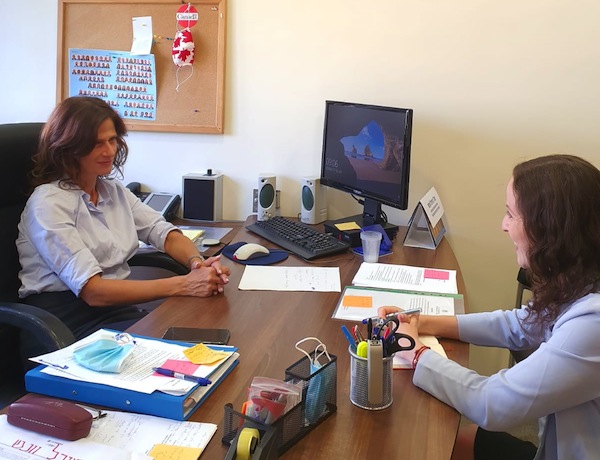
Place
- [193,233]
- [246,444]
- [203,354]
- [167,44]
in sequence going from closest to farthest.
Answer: [246,444]
[203,354]
[193,233]
[167,44]

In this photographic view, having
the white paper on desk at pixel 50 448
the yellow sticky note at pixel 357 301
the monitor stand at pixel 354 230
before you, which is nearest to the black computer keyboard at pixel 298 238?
the monitor stand at pixel 354 230

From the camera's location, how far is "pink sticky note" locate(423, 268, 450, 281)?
1.90 m

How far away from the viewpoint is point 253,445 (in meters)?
0.95

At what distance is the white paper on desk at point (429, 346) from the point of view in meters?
1.34

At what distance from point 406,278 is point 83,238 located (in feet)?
3.34

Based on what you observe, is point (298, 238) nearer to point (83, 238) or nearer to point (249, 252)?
point (249, 252)

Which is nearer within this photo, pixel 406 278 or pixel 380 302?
pixel 380 302

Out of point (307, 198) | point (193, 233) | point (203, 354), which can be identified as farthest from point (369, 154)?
point (203, 354)

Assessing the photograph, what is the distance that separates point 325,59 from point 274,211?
0.67 metres

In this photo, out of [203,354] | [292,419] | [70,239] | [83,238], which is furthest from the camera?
[83,238]

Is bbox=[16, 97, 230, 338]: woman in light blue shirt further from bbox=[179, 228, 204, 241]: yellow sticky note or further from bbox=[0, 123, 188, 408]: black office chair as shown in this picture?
bbox=[179, 228, 204, 241]: yellow sticky note

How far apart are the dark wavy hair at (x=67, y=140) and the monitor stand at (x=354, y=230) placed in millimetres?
909

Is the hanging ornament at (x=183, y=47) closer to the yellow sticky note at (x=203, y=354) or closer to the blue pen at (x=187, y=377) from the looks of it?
the yellow sticky note at (x=203, y=354)

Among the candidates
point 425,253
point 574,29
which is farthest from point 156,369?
point 574,29
